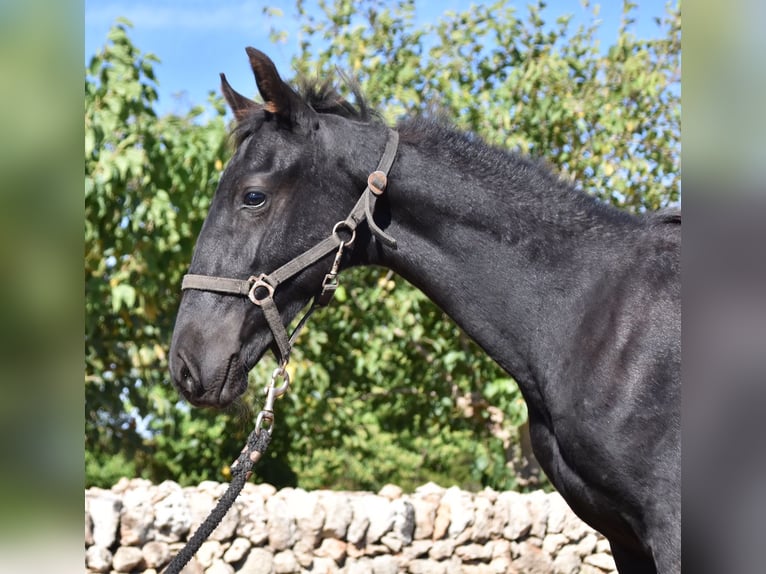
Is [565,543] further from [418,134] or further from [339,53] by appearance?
[339,53]

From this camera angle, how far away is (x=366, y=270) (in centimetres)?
636

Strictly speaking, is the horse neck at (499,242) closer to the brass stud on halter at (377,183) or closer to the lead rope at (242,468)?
the brass stud on halter at (377,183)

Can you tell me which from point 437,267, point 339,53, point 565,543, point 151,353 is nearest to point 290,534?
point 151,353

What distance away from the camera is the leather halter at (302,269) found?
7.43ft

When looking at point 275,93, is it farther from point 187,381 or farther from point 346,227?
point 187,381

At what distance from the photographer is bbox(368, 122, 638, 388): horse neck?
228cm

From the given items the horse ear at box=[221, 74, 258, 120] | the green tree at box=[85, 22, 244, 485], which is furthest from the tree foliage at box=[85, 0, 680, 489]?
Answer: the horse ear at box=[221, 74, 258, 120]

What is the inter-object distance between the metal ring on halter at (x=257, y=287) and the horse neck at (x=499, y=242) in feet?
1.20

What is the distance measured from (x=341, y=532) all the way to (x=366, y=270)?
220 centimetres

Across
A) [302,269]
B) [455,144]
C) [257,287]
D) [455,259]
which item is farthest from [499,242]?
A: [257,287]

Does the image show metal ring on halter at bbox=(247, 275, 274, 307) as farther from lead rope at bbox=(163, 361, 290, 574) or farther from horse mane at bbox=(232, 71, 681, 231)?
horse mane at bbox=(232, 71, 681, 231)

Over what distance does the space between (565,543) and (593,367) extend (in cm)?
388

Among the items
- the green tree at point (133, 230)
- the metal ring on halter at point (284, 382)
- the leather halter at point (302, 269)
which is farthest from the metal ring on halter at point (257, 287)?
the green tree at point (133, 230)

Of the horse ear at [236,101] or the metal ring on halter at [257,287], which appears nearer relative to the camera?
the metal ring on halter at [257,287]
